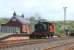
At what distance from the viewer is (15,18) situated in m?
63.7

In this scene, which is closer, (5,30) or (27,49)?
(27,49)

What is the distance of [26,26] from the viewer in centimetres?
5794

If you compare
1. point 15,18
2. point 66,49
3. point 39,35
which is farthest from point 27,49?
point 15,18

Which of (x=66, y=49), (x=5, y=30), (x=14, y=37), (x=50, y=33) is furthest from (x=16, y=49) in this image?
(x=5, y=30)

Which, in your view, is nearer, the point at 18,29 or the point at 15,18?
the point at 18,29

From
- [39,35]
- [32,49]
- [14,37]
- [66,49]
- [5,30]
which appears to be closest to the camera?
[32,49]

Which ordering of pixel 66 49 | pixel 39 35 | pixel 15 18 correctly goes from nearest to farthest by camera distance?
pixel 66 49 → pixel 39 35 → pixel 15 18

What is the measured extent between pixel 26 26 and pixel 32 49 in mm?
38755

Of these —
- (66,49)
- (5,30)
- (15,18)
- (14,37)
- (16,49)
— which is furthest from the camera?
(15,18)

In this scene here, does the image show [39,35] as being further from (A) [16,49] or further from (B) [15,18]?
(A) [16,49]

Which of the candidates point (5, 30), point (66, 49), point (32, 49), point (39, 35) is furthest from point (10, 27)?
point (32, 49)

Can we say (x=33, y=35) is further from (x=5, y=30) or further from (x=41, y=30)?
(x=5, y=30)

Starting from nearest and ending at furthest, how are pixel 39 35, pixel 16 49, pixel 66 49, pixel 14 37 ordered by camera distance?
pixel 16 49 < pixel 66 49 < pixel 14 37 < pixel 39 35

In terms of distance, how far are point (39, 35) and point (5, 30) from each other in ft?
36.1
